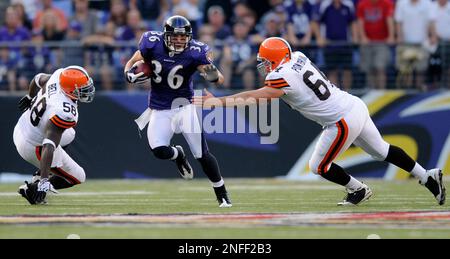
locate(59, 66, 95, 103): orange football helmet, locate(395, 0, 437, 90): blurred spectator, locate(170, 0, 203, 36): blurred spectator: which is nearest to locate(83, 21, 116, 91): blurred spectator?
locate(170, 0, 203, 36): blurred spectator

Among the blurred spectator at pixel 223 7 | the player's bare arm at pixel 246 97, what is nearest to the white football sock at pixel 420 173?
the player's bare arm at pixel 246 97

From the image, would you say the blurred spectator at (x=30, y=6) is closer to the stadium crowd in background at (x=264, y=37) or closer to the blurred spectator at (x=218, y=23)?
the stadium crowd in background at (x=264, y=37)

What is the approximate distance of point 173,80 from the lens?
9.97 meters

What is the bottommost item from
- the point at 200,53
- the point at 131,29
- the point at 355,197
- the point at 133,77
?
the point at 355,197

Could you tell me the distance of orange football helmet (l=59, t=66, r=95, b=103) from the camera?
32.0 ft

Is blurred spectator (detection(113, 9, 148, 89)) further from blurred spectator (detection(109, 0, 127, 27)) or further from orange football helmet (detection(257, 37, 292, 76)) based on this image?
orange football helmet (detection(257, 37, 292, 76))

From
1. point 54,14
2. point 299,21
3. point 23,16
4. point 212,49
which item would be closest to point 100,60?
point 54,14

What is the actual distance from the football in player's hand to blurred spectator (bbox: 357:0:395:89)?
18.7 ft

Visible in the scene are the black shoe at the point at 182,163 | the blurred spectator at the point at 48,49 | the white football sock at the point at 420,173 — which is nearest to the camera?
the white football sock at the point at 420,173

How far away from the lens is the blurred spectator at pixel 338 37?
1488cm

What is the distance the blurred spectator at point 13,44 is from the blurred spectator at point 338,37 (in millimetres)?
4586

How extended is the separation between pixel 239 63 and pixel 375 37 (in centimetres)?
223

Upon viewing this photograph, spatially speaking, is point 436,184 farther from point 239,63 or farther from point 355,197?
point 239,63
